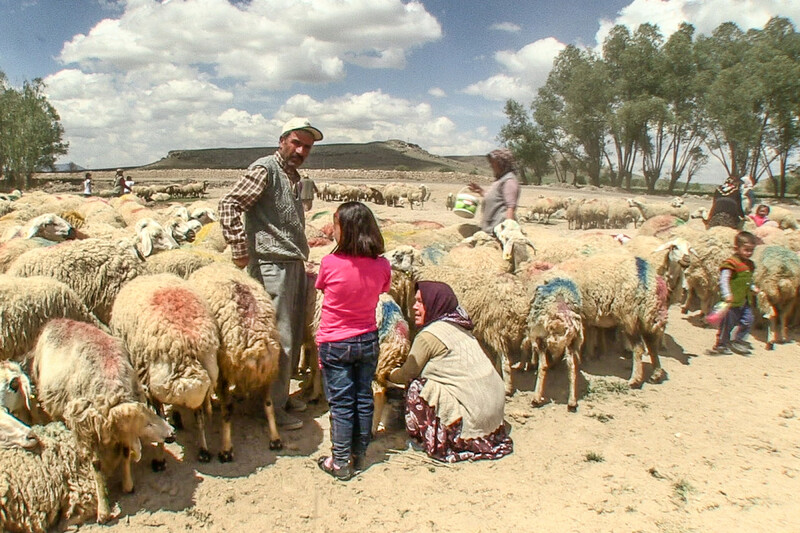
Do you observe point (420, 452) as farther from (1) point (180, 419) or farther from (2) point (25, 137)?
(2) point (25, 137)

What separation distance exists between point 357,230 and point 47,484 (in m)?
2.42

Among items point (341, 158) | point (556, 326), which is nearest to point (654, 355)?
point (556, 326)

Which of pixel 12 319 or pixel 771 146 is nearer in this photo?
pixel 12 319

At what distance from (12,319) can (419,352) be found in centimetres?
298

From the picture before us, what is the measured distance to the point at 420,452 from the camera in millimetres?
3975

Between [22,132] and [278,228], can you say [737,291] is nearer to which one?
[278,228]

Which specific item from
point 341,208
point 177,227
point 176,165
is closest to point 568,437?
point 341,208

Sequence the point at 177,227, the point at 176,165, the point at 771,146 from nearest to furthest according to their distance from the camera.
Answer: the point at 177,227 < the point at 771,146 < the point at 176,165

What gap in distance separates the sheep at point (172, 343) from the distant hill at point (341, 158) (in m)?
64.5

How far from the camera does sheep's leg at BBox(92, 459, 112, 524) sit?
308cm

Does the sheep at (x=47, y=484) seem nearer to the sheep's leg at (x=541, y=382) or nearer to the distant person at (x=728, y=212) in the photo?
the sheep's leg at (x=541, y=382)

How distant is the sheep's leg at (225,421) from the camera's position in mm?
3748

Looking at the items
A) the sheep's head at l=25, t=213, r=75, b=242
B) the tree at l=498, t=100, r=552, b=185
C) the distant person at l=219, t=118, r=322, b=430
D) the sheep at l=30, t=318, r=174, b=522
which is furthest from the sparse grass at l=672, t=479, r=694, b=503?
the tree at l=498, t=100, r=552, b=185

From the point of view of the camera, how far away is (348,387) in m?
3.54
